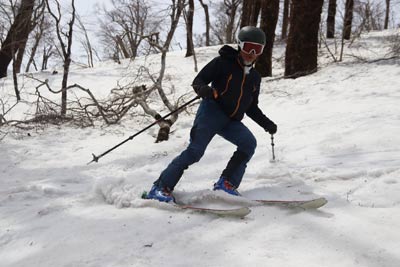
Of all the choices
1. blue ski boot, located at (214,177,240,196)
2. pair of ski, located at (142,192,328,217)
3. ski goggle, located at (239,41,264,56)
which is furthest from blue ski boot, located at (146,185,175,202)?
ski goggle, located at (239,41,264,56)

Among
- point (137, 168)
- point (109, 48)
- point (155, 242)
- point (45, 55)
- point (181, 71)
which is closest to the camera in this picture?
point (155, 242)

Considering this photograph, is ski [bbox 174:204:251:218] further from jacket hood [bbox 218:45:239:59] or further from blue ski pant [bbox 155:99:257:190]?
jacket hood [bbox 218:45:239:59]

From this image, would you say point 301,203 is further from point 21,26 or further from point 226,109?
point 21,26

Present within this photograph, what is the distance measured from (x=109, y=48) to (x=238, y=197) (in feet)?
111

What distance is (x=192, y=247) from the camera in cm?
242

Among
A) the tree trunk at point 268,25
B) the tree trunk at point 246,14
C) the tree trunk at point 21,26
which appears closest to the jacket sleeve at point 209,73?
the tree trunk at point 268,25

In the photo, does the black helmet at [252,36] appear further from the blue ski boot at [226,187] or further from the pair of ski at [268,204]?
the pair of ski at [268,204]

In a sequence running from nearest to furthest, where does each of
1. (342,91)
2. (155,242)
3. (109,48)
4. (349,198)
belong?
(155,242) < (349,198) < (342,91) < (109,48)

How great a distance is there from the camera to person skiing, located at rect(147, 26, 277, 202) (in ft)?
10.7

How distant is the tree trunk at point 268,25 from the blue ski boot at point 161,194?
278 inches

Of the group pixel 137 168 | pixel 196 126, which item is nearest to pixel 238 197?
pixel 196 126

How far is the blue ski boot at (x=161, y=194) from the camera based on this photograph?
126 inches

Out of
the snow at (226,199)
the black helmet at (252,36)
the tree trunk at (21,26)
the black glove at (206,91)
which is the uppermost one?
the tree trunk at (21,26)

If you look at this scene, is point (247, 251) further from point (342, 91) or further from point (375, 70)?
point (375, 70)
